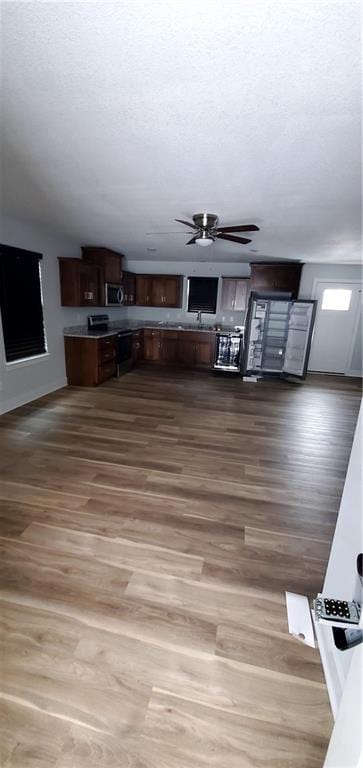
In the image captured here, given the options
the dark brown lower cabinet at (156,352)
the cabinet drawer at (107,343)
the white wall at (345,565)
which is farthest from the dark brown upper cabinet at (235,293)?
the white wall at (345,565)

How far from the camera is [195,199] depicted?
101 inches

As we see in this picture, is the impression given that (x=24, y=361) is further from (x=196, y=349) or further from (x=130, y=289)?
(x=196, y=349)

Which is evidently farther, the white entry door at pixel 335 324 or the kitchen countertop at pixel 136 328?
the white entry door at pixel 335 324

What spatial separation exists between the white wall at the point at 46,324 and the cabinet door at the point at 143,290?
1933 mm

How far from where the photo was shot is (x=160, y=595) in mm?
1504

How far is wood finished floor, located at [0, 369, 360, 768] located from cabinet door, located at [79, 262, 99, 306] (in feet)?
7.82

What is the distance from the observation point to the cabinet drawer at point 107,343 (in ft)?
16.1

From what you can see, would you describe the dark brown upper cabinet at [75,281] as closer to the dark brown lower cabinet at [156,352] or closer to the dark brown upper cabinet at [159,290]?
the dark brown lower cabinet at [156,352]

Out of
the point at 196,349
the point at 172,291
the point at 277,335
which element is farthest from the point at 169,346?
the point at 277,335

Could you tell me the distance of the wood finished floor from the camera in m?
1.02

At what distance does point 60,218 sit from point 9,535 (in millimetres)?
3279

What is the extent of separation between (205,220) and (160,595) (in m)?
3.06

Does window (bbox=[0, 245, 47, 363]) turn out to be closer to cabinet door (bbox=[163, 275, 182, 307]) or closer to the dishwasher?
cabinet door (bbox=[163, 275, 182, 307])

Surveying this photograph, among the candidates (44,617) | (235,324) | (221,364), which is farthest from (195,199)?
(235,324)
